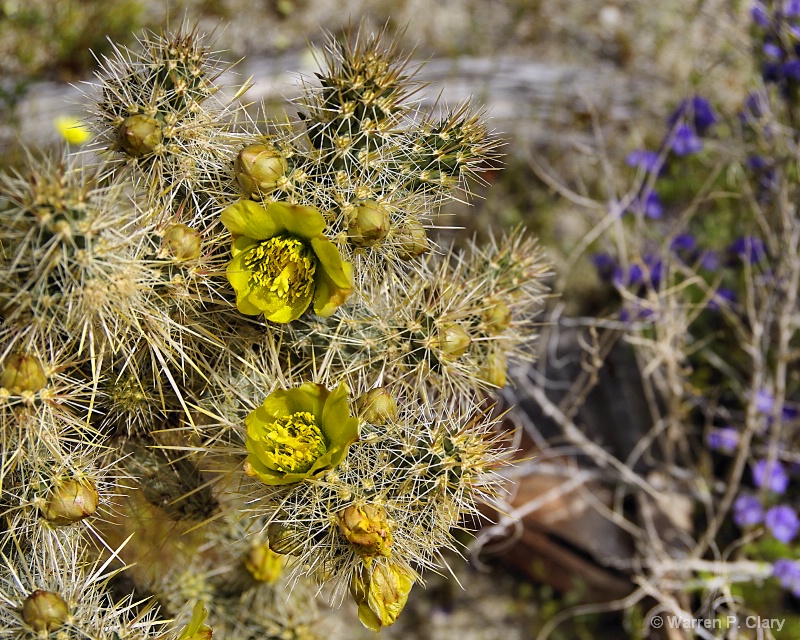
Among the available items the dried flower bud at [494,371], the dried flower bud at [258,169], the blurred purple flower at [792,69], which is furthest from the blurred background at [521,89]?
the dried flower bud at [258,169]

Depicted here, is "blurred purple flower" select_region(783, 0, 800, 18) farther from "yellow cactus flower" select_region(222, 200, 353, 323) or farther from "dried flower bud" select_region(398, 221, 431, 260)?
"yellow cactus flower" select_region(222, 200, 353, 323)

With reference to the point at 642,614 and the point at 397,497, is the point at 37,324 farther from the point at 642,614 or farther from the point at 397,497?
the point at 642,614

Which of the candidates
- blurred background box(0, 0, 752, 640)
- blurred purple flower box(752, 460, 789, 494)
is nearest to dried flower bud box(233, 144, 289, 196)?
blurred background box(0, 0, 752, 640)

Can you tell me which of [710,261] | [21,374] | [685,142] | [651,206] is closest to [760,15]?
[685,142]

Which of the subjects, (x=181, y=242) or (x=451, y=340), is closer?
(x=181, y=242)

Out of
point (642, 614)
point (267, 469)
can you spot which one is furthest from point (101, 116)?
point (642, 614)

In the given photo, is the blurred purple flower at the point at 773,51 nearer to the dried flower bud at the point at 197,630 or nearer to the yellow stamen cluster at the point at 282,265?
the yellow stamen cluster at the point at 282,265

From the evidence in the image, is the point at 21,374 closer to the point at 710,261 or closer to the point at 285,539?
the point at 285,539
